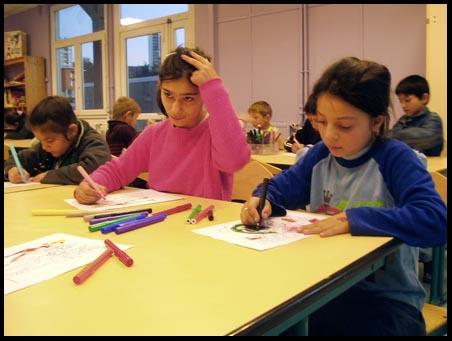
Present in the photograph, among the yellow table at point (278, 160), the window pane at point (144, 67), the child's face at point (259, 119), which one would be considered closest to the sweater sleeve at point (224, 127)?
the yellow table at point (278, 160)

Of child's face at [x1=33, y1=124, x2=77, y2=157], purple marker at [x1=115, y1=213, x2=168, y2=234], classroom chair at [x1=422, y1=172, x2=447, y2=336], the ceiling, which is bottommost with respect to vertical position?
classroom chair at [x1=422, y1=172, x2=447, y2=336]

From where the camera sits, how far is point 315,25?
176 inches

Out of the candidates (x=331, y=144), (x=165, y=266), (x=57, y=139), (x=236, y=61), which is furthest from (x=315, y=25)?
(x=165, y=266)

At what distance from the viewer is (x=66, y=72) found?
23.2 feet

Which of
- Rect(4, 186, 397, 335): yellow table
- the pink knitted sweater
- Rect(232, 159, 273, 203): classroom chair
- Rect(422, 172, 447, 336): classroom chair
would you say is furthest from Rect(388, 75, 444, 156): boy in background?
Rect(4, 186, 397, 335): yellow table

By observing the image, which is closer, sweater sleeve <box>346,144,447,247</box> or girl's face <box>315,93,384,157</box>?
sweater sleeve <box>346,144,447,247</box>

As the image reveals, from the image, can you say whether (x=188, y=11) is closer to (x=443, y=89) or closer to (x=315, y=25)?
(x=315, y=25)

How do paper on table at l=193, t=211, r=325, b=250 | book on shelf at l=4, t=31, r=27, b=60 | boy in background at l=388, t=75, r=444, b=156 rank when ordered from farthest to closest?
book on shelf at l=4, t=31, r=27, b=60
boy in background at l=388, t=75, r=444, b=156
paper on table at l=193, t=211, r=325, b=250

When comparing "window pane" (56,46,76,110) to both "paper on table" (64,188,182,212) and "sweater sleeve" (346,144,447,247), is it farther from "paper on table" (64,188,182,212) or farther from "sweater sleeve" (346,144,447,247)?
"sweater sleeve" (346,144,447,247)

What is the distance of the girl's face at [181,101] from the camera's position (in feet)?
4.52

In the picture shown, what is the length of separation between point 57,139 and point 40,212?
755mm

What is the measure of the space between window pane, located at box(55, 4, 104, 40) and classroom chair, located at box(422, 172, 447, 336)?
6019 millimetres

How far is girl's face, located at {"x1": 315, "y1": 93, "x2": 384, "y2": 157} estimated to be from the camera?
1053mm

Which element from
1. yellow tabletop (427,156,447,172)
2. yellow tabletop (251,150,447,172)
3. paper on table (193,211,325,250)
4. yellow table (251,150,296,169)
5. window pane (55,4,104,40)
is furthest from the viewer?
window pane (55,4,104,40)
